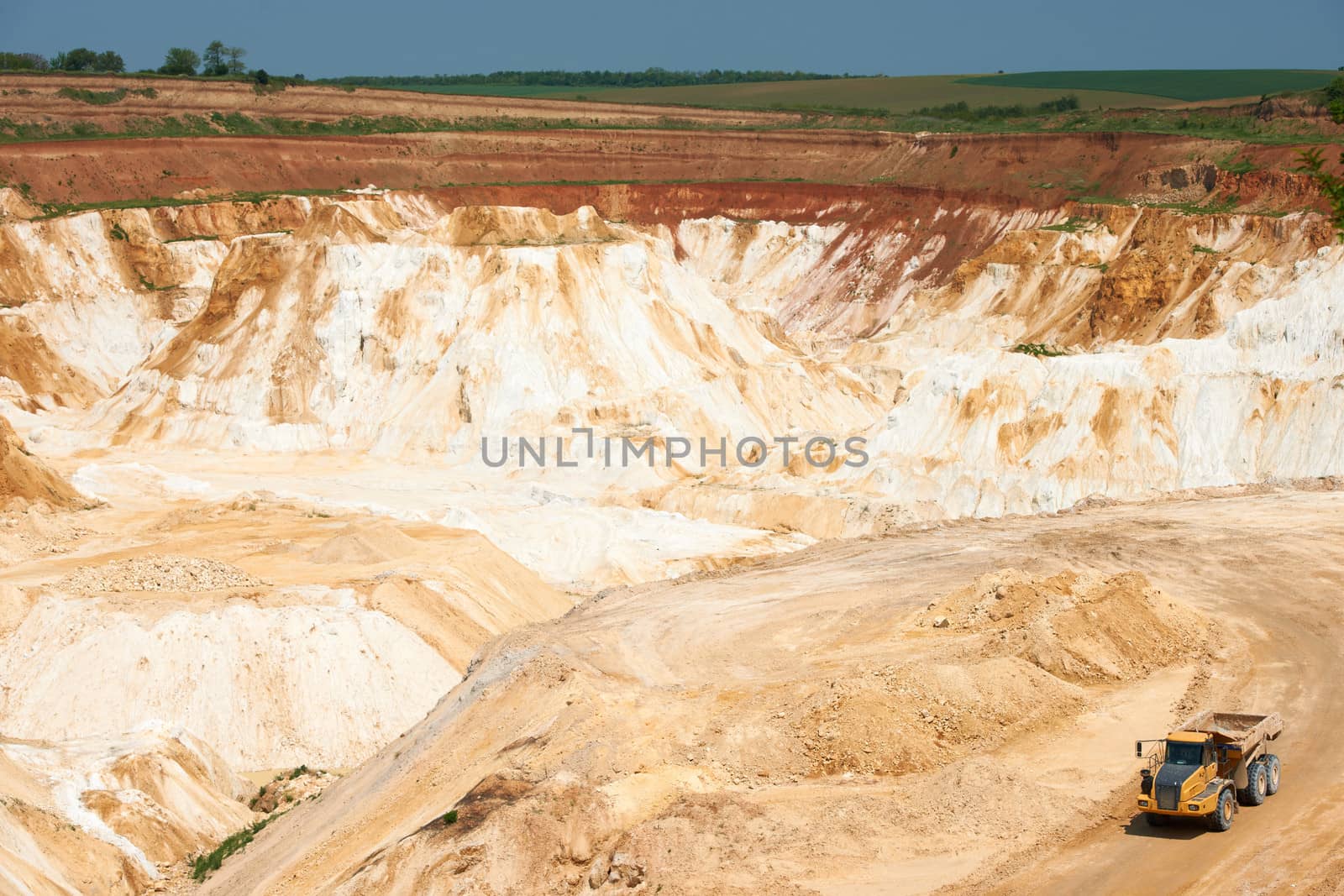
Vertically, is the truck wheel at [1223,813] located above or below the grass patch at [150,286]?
below

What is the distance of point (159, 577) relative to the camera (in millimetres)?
32438

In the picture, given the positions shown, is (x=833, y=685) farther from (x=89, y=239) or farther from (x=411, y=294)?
(x=89, y=239)

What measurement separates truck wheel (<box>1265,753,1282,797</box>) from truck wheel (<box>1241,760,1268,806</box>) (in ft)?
0.60

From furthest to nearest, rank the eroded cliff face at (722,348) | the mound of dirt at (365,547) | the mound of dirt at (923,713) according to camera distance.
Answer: the eroded cliff face at (722,348) → the mound of dirt at (365,547) → the mound of dirt at (923,713)

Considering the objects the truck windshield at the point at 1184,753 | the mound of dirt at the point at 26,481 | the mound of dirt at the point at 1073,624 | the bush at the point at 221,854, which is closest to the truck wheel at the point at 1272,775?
the truck windshield at the point at 1184,753

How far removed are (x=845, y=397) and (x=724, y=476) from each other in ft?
38.2

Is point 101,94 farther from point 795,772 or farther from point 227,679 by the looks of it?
point 795,772

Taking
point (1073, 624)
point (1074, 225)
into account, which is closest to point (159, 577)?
point (1073, 624)

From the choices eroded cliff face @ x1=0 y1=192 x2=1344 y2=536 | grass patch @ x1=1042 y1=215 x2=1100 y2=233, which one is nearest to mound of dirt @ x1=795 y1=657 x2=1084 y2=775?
eroded cliff face @ x1=0 y1=192 x2=1344 y2=536

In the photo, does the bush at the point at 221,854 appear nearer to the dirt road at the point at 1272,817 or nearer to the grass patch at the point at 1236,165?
the dirt road at the point at 1272,817

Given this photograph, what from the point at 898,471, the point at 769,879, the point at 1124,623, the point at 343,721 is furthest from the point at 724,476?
the point at 769,879

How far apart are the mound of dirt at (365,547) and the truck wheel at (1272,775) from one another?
22640 millimetres

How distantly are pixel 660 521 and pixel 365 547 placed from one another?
35.4 ft

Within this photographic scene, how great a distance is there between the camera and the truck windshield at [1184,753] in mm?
17312
